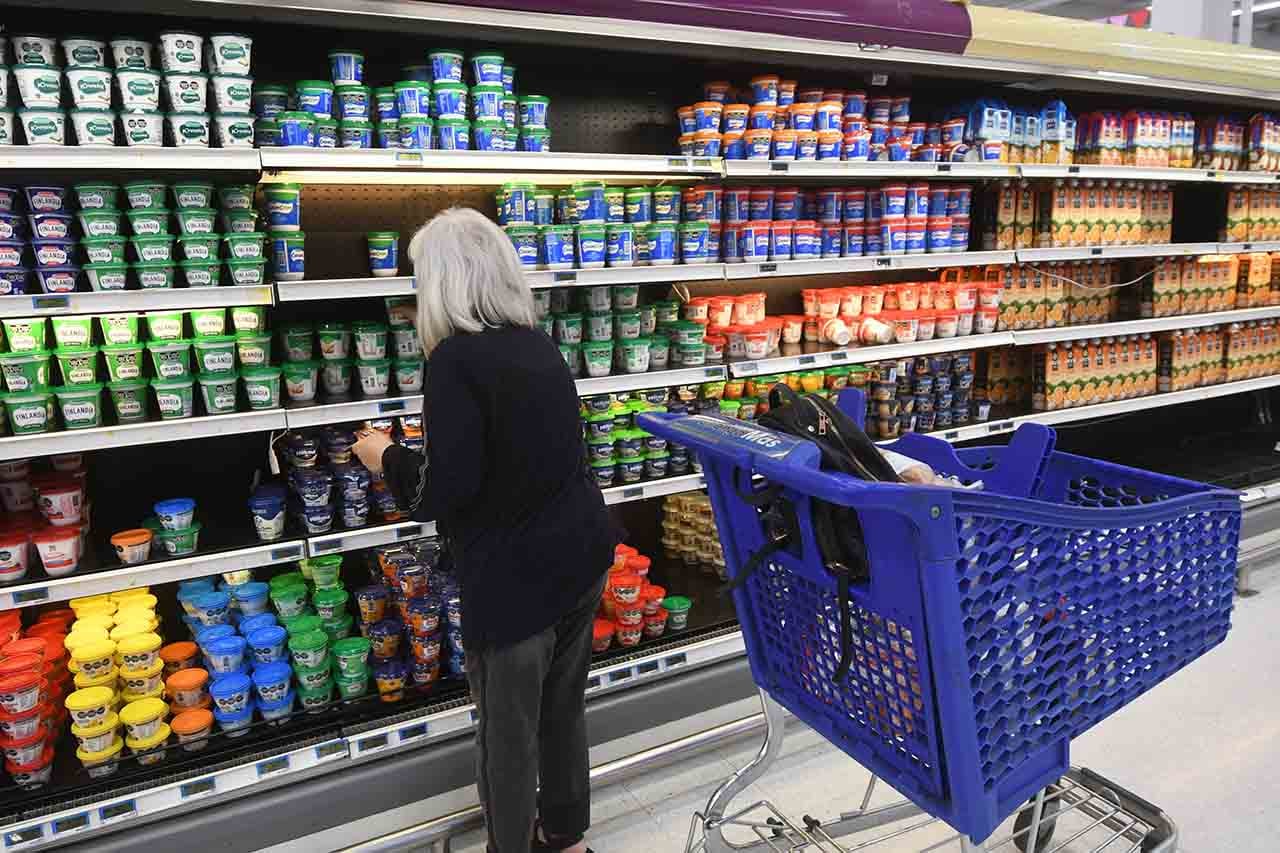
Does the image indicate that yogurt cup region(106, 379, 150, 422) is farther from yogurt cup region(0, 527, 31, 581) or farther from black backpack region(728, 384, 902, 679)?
black backpack region(728, 384, 902, 679)

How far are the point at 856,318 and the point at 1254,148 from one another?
8.41ft

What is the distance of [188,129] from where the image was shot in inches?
85.4

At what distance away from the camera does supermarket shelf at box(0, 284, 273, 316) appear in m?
2.06

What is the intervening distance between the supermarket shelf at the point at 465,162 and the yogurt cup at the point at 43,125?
44 centimetres

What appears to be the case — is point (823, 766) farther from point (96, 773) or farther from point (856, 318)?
point (96, 773)

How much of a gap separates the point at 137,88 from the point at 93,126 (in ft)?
0.45

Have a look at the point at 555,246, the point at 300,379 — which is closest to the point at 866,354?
the point at 555,246

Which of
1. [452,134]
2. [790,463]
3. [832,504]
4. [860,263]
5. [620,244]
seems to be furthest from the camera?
[860,263]

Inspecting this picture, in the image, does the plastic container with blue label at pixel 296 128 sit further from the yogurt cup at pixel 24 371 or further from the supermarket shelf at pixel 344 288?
the yogurt cup at pixel 24 371

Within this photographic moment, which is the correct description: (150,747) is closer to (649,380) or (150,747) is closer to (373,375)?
(373,375)

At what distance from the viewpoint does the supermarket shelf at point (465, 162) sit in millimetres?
2279

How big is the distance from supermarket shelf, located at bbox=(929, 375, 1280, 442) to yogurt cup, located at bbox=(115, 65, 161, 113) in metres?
2.62

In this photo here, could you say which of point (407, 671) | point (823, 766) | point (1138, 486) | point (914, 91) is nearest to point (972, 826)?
point (1138, 486)

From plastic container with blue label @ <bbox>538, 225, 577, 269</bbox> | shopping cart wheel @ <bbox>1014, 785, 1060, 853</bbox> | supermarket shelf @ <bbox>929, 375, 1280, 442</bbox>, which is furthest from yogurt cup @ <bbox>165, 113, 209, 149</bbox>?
shopping cart wheel @ <bbox>1014, 785, 1060, 853</bbox>
